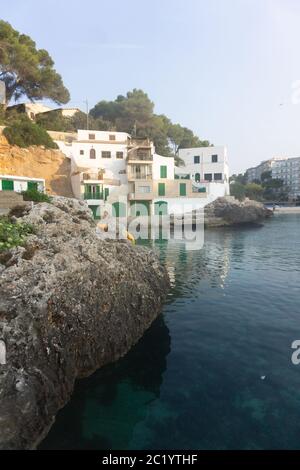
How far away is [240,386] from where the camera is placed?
32.7 ft

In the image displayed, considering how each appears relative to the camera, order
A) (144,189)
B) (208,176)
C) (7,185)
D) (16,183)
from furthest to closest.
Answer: (208,176) < (144,189) < (16,183) < (7,185)

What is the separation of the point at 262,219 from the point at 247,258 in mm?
47376

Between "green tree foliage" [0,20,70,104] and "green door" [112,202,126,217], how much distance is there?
25448 mm

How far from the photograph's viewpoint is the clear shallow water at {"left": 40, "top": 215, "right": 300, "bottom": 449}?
26.0ft

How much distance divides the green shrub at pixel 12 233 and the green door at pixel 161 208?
4268cm

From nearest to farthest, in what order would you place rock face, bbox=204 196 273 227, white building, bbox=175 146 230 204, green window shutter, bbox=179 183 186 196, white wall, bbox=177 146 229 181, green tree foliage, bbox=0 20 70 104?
green tree foliage, bbox=0 20 70 104
green window shutter, bbox=179 183 186 196
rock face, bbox=204 196 273 227
white building, bbox=175 146 230 204
white wall, bbox=177 146 229 181

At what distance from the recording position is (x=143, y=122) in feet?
266

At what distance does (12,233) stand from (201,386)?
9355 millimetres

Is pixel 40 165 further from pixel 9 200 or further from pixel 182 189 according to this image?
pixel 9 200

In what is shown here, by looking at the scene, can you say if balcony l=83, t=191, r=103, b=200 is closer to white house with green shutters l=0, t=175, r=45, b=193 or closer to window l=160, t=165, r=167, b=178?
window l=160, t=165, r=167, b=178

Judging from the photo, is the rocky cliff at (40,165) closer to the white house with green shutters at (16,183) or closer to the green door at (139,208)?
the green door at (139,208)

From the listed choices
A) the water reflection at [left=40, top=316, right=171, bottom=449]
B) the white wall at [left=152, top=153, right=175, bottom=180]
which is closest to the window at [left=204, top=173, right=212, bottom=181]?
the white wall at [left=152, top=153, right=175, bottom=180]

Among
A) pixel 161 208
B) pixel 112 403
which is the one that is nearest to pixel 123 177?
pixel 161 208

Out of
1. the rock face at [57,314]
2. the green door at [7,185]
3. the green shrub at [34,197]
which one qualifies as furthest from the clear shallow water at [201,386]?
the green door at [7,185]
